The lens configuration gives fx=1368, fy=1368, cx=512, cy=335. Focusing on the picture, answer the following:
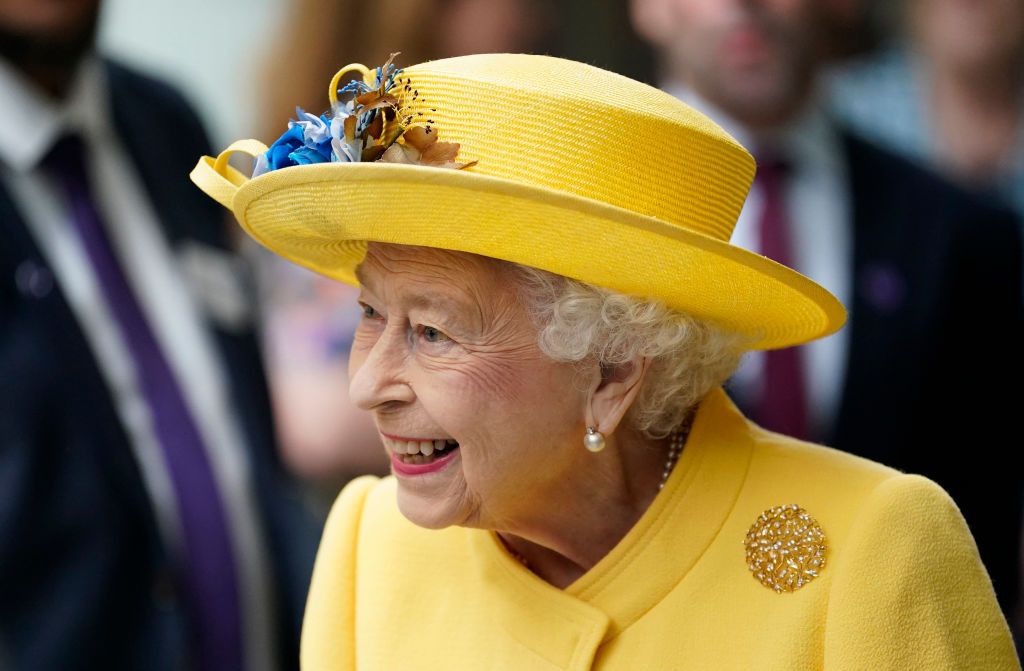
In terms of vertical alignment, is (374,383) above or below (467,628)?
above

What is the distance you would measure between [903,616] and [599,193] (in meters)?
0.76

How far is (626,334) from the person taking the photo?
213cm

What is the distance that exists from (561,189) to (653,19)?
3053mm

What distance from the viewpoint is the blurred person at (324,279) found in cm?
488

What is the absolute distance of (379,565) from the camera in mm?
2439

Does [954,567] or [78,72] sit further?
[78,72]

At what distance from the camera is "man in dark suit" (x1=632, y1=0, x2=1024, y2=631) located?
4.17 m

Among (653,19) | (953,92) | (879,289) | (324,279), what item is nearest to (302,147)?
(879,289)

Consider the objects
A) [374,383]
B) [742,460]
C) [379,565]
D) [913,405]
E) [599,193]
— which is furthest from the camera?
[913,405]

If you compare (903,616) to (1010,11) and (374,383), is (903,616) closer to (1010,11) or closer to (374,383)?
(374,383)

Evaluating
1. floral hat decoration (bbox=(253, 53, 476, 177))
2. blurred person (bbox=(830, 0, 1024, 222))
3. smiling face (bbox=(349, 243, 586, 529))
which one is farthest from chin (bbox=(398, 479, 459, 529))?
blurred person (bbox=(830, 0, 1024, 222))

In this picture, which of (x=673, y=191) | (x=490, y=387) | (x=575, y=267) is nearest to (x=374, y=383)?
(x=490, y=387)

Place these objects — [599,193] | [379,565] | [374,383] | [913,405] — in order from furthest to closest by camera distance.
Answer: [913,405], [379,565], [374,383], [599,193]

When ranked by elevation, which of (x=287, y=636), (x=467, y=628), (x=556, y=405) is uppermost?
(x=556, y=405)
